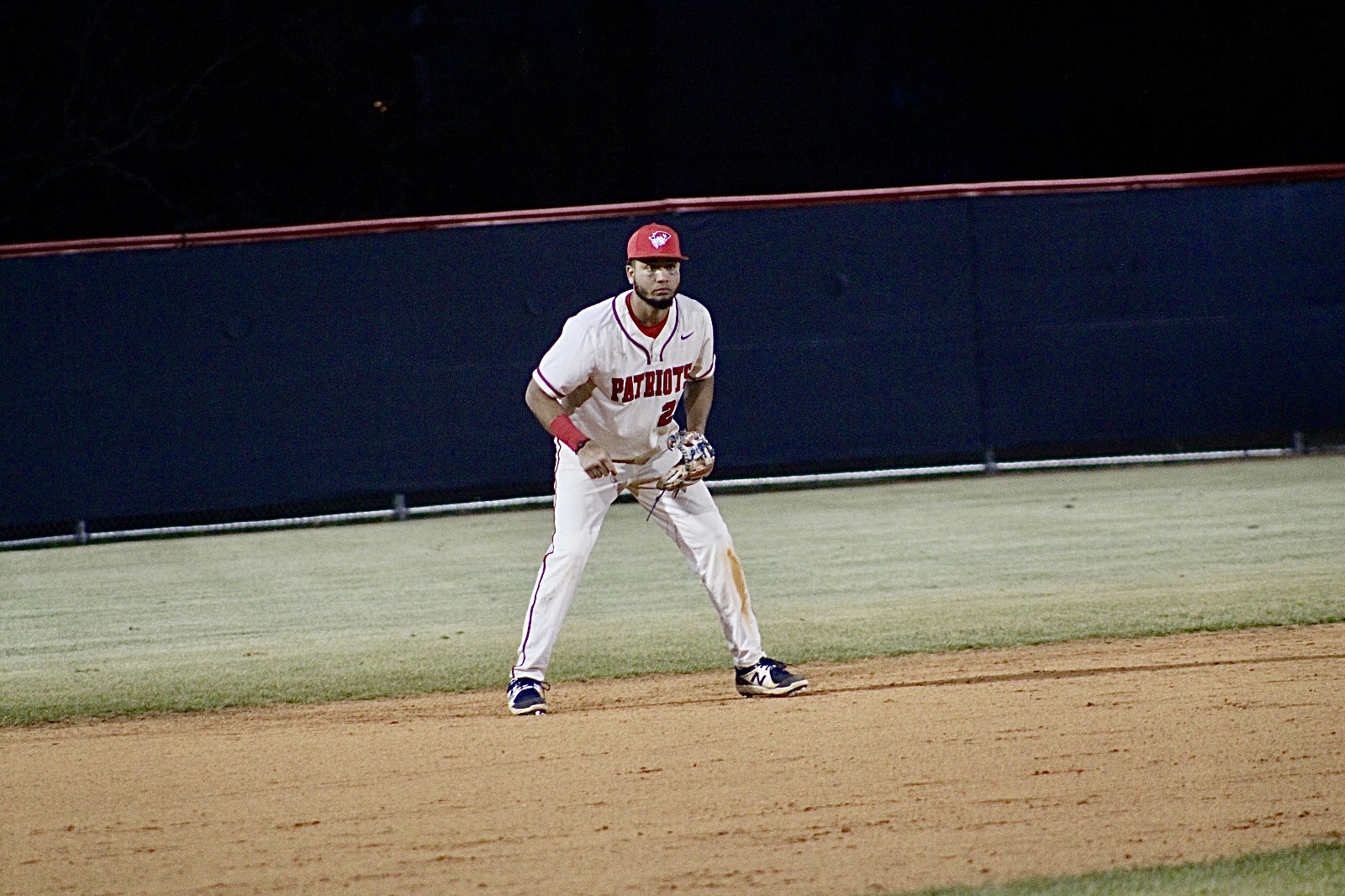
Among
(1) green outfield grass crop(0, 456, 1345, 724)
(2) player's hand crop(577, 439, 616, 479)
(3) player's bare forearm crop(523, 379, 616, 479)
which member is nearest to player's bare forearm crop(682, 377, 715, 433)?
(3) player's bare forearm crop(523, 379, 616, 479)

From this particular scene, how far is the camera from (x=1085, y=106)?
24000mm

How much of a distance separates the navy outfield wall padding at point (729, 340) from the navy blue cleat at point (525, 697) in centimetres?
664

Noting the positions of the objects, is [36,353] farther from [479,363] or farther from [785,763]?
[785,763]

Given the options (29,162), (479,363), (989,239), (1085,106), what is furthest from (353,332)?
(1085,106)

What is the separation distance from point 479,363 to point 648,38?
12.8m

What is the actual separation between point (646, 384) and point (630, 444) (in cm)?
25

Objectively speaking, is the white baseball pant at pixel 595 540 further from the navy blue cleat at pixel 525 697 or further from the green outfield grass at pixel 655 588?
the green outfield grass at pixel 655 588

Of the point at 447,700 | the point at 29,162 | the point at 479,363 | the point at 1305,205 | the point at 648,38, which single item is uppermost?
the point at 648,38

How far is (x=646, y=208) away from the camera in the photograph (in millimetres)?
12211

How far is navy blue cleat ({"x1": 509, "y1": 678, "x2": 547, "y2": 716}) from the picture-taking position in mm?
5582

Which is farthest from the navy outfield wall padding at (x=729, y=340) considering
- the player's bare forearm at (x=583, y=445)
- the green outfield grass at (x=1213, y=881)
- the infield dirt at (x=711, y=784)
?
the green outfield grass at (x=1213, y=881)

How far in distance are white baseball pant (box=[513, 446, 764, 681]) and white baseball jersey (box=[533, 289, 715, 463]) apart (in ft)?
0.42

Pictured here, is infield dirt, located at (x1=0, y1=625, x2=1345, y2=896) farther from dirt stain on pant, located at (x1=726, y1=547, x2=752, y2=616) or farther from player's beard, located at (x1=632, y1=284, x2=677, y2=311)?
player's beard, located at (x1=632, y1=284, x2=677, y2=311)

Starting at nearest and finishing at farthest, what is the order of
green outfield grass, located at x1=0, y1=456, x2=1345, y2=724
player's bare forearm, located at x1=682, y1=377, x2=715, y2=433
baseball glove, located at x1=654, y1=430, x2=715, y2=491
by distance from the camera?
baseball glove, located at x1=654, y1=430, x2=715, y2=491, player's bare forearm, located at x1=682, y1=377, x2=715, y2=433, green outfield grass, located at x1=0, y1=456, x2=1345, y2=724
